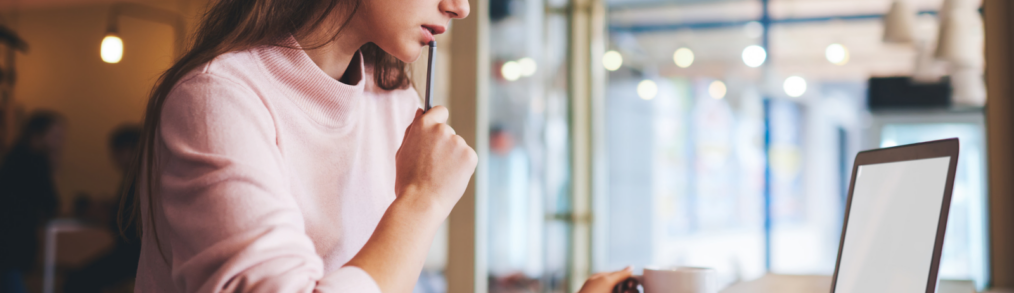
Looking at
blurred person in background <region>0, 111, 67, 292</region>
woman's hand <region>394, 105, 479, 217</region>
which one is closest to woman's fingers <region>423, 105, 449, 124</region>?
woman's hand <region>394, 105, 479, 217</region>

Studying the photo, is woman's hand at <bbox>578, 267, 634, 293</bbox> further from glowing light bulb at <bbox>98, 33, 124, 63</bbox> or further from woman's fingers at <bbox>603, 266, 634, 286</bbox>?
glowing light bulb at <bbox>98, 33, 124, 63</bbox>

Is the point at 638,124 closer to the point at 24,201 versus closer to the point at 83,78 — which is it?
the point at 24,201

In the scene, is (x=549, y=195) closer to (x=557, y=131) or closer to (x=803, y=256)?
(x=557, y=131)

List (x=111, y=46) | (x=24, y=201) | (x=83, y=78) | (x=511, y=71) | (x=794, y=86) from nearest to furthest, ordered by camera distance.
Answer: (x=24, y=201) → (x=511, y=71) → (x=111, y=46) → (x=794, y=86) → (x=83, y=78)

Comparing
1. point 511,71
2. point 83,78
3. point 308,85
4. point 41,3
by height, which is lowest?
point 308,85

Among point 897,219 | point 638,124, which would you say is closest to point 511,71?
point 638,124

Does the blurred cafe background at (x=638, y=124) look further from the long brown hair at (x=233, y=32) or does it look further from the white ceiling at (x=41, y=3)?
the long brown hair at (x=233, y=32)

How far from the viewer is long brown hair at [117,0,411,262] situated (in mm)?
791

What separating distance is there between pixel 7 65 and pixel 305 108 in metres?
5.85

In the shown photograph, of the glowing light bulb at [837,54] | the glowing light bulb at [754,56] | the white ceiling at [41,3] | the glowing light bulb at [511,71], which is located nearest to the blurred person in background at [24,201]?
the white ceiling at [41,3]

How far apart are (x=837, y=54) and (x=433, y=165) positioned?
4919 mm

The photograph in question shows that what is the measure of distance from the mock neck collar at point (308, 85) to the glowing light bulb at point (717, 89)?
15.0 ft

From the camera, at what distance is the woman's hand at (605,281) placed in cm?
88

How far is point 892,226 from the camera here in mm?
778
